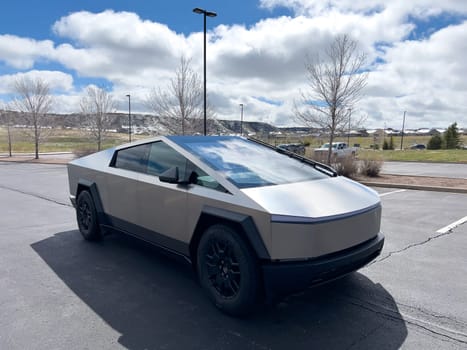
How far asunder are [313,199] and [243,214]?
61 centimetres

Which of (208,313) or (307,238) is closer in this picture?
(307,238)

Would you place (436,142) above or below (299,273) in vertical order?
above

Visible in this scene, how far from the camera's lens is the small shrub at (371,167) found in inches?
536

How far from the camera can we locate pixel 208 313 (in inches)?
116

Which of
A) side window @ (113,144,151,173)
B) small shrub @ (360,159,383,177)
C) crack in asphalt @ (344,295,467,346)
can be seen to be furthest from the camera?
small shrub @ (360,159,383,177)

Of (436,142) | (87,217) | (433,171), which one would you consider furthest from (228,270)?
(436,142)

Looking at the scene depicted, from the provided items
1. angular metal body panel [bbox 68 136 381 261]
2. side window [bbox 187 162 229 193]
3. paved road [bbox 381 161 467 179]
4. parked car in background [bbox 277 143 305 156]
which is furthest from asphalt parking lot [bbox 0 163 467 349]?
parked car in background [bbox 277 143 305 156]

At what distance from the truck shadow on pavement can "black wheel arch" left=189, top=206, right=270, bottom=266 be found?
20.4 inches

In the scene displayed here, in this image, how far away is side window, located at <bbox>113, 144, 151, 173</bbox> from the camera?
13.1 feet

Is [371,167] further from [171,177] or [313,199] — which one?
[171,177]

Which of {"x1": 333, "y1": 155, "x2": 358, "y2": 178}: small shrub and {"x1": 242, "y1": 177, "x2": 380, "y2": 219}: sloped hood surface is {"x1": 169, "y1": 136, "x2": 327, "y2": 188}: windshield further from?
{"x1": 333, "y1": 155, "x2": 358, "y2": 178}: small shrub

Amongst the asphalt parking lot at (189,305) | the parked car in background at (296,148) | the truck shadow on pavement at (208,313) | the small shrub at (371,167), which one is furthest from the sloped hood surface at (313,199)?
the parked car in background at (296,148)

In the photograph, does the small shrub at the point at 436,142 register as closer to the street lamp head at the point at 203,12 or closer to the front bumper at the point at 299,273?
the street lamp head at the point at 203,12

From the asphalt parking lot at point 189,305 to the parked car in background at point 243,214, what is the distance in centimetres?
35
